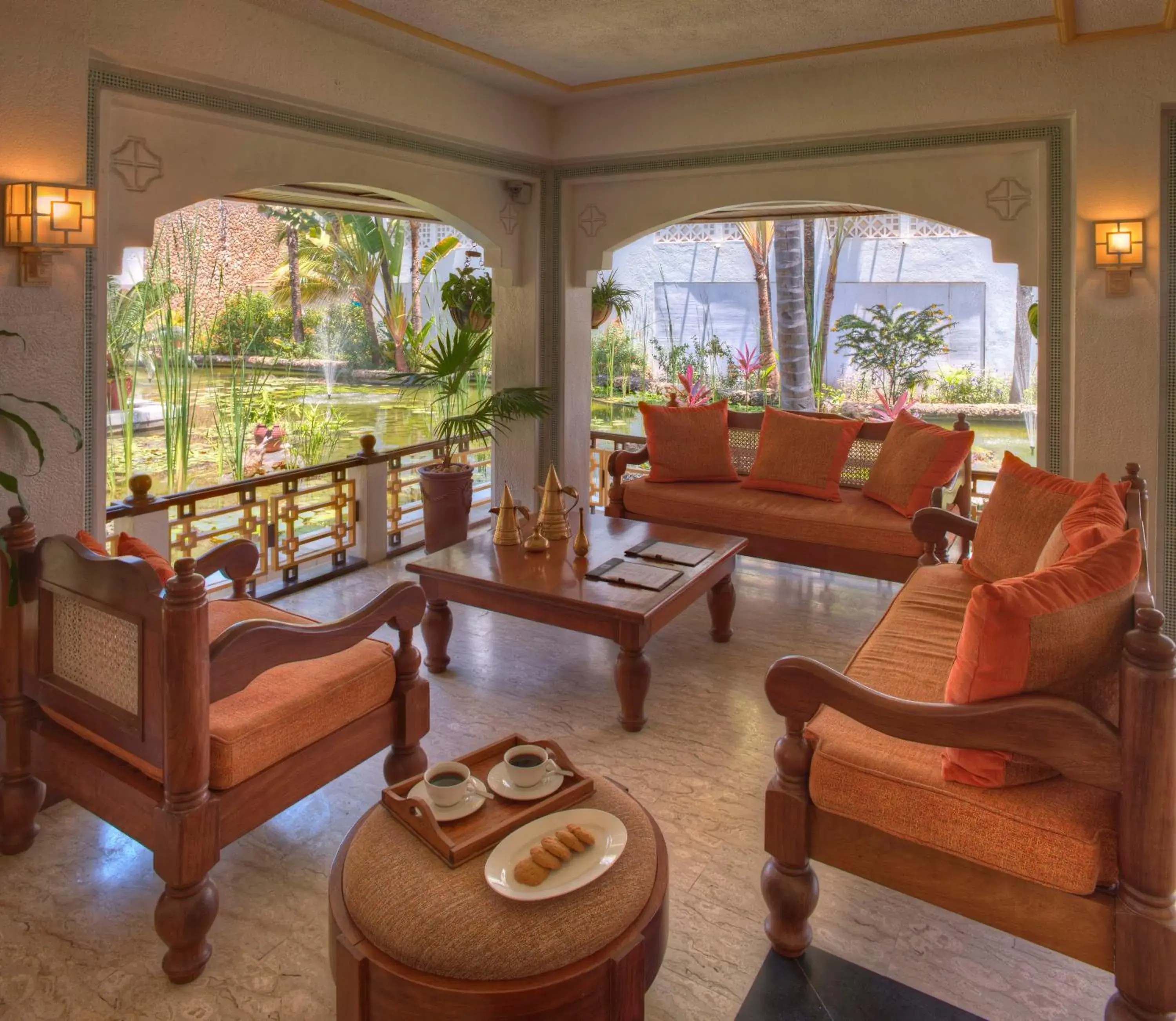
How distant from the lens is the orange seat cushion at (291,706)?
2.27m

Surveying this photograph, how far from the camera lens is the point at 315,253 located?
9.66 metres

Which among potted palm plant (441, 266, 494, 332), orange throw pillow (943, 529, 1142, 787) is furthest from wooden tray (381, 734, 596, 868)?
potted palm plant (441, 266, 494, 332)

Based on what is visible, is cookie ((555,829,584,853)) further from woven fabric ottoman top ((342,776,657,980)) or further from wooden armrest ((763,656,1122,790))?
wooden armrest ((763,656,1122,790))

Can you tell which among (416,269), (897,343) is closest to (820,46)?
(897,343)

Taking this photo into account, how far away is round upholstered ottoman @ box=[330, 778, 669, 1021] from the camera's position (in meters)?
1.59

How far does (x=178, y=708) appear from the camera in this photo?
6.90ft

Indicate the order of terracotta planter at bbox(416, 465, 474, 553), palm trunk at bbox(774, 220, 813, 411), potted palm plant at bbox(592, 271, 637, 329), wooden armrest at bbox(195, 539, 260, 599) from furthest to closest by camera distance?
palm trunk at bbox(774, 220, 813, 411) → potted palm plant at bbox(592, 271, 637, 329) → terracotta planter at bbox(416, 465, 474, 553) → wooden armrest at bbox(195, 539, 260, 599)

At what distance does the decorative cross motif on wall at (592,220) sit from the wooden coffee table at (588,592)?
254 centimetres

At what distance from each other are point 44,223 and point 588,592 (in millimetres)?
2375

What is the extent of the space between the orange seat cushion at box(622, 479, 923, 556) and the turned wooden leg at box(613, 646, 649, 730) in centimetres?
170

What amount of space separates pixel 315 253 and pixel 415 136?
197 inches

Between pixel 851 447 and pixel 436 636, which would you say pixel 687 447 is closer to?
pixel 851 447

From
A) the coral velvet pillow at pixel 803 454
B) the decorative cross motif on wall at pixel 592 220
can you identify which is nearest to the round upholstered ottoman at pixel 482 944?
the coral velvet pillow at pixel 803 454

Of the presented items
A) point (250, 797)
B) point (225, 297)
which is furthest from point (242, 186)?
point (225, 297)
